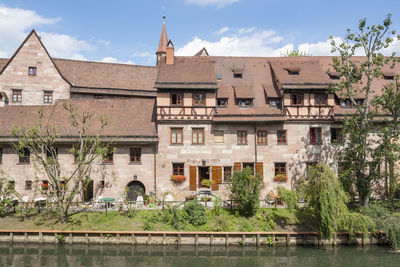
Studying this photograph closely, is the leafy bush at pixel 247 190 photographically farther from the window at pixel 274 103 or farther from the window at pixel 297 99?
the window at pixel 297 99

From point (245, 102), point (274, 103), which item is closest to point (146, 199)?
point (245, 102)

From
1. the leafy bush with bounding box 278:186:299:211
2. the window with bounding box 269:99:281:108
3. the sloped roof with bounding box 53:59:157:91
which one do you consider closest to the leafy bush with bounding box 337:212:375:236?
the leafy bush with bounding box 278:186:299:211

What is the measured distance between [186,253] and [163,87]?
13334 millimetres

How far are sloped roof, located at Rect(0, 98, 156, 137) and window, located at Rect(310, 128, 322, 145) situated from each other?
527 inches

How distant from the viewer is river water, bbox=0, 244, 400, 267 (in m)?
19.4

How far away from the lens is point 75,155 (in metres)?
27.5

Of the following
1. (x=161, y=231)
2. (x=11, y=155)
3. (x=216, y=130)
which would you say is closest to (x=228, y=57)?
(x=216, y=130)

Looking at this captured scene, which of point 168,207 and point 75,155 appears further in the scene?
point 75,155

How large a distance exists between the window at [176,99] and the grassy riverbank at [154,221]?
9173mm

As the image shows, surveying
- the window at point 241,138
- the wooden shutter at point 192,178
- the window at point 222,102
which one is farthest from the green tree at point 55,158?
the window at point 241,138

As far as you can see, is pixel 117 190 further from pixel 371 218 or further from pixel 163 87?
pixel 371 218

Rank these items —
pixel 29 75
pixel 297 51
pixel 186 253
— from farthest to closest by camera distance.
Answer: pixel 297 51, pixel 29 75, pixel 186 253

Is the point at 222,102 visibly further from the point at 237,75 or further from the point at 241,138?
the point at 237,75

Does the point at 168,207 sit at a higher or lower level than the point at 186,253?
higher
